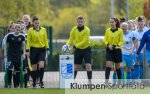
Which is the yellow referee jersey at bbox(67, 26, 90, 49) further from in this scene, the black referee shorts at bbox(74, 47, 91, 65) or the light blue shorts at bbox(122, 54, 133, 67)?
the light blue shorts at bbox(122, 54, 133, 67)

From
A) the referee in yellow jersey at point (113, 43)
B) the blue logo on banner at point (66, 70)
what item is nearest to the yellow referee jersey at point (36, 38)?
the blue logo on banner at point (66, 70)

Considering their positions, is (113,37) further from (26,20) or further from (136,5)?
(136,5)

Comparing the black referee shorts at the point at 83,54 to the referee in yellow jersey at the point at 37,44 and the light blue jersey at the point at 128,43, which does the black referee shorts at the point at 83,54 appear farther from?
the light blue jersey at the point at 128,43

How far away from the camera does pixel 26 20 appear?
24.6 metres

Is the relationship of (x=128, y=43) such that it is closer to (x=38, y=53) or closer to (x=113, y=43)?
(x=113, y=43)

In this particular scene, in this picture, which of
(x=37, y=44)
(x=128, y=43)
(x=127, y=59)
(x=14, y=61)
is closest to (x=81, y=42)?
(x=37, y=44)

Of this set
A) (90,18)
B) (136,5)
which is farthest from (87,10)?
(136,5)

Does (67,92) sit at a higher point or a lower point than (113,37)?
lower

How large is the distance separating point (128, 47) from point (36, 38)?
114 inches

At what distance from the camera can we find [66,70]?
2241cm

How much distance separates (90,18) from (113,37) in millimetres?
62505

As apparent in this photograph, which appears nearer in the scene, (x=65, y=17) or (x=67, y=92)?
(x=67, y=92)

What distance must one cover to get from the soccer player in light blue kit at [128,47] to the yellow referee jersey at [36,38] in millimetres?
2426

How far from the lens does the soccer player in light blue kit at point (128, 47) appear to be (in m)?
23.7
